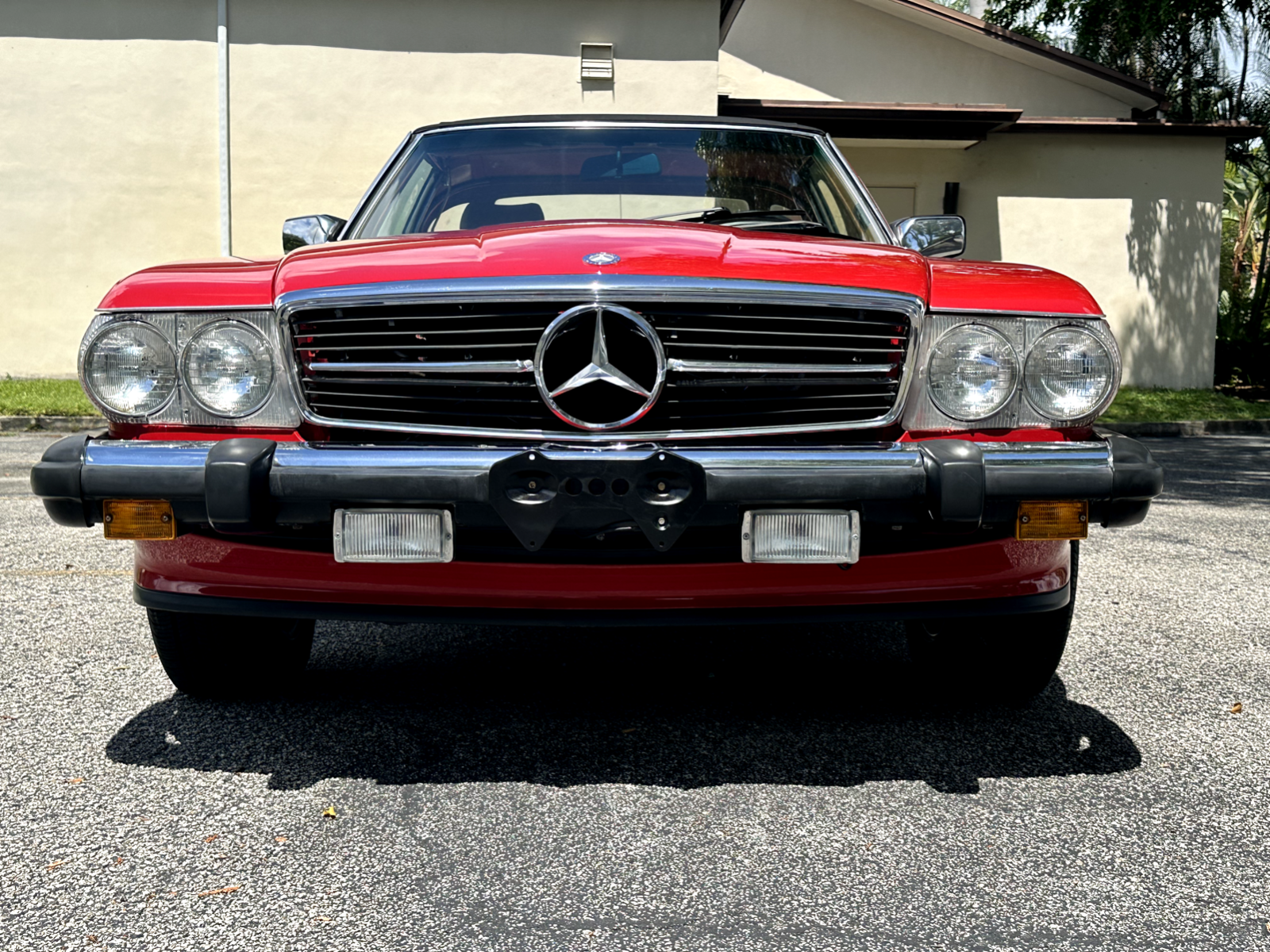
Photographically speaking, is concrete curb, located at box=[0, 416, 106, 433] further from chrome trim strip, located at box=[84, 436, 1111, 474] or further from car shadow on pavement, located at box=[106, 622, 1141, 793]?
chrome trim strip, located at box=[84, 436, 1111, 474]

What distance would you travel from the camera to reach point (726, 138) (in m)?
4.45

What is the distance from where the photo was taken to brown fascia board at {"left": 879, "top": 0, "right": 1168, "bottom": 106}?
57.0ft

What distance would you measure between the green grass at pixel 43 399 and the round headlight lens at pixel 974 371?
9.94 metres

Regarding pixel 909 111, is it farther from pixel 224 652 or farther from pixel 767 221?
pixel 224 652

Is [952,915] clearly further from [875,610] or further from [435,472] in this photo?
[435,472]

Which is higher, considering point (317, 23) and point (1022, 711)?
point (317, 23)

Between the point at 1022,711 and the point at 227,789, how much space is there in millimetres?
2034

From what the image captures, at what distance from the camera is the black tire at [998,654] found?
3.34 m

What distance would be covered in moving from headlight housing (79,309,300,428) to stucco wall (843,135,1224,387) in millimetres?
14914

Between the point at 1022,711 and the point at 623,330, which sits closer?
the point at 623,330

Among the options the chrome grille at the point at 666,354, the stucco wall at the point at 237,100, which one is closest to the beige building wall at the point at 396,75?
the stucco wall at the point at 237,100

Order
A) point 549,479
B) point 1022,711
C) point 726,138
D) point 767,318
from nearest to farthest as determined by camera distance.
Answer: point 549,479 → point 767,318 → point 1022,711 → point 726,138

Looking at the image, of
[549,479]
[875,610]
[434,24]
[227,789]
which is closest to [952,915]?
[875,610]

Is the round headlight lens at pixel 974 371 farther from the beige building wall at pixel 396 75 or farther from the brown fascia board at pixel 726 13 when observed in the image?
the brown fascia board at pixel 726 13
